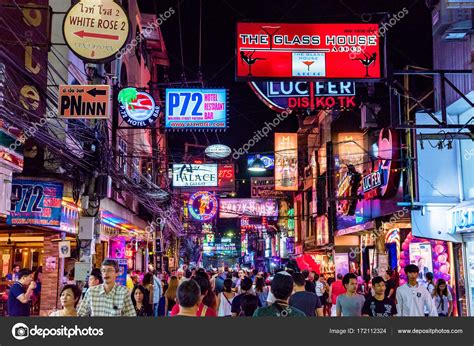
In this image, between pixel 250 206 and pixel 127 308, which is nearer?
pixel 127 308

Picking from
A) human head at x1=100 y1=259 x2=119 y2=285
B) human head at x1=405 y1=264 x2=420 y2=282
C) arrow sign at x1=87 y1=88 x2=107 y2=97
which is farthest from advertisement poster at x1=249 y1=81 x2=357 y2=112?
human head at x1=100 y1=259 x2=119 y2=285

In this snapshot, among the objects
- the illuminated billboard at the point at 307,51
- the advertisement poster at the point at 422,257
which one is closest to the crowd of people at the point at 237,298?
the advertisement poster at the point at 422,257

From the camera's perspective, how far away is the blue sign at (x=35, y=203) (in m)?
14.9

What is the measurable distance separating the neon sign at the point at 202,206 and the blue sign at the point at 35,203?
17.9m

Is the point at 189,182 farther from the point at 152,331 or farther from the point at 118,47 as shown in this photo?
the point at 152,331

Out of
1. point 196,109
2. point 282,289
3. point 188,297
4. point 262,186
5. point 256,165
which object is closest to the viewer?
point 188,297

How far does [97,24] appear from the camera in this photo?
1166cm

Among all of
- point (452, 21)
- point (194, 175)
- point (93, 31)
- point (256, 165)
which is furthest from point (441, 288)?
point (256, 165)

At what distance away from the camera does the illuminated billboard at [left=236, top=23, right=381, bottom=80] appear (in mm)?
12836

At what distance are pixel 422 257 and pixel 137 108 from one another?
34.9 feet

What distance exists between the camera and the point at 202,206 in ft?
111

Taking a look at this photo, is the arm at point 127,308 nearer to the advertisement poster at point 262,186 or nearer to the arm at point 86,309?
the arm at point 86,309

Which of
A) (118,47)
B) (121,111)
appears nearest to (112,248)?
(121,111)

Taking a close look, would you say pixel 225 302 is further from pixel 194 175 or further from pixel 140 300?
pixel 194 175
